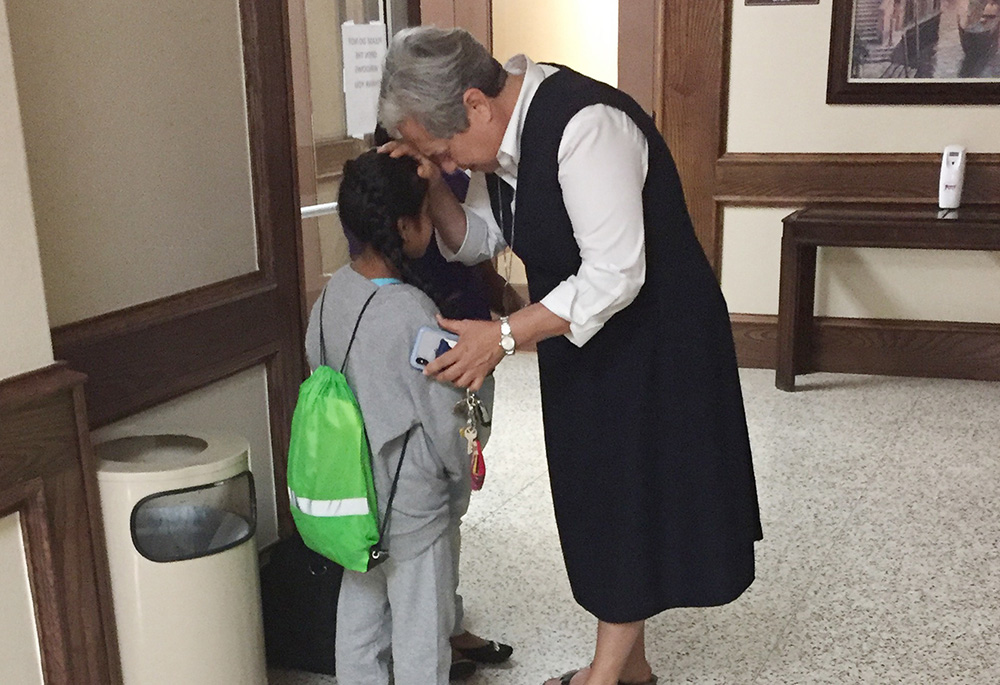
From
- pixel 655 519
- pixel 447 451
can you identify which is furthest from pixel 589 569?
pixel 447 451

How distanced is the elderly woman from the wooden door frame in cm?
49

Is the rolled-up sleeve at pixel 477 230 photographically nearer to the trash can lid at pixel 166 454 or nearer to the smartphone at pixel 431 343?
the smartphone at pixel 431 343

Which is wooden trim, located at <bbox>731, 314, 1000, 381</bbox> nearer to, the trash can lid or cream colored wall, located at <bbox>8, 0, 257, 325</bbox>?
cream colored wall, located at <bbox>8, 0, 257, 325</bbox>

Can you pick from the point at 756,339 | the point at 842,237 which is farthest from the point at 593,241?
the point at 756,339

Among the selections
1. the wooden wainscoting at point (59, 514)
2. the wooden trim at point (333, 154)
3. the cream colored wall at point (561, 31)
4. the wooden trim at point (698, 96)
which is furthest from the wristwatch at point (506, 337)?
the cream colored wall at point (561, 31)

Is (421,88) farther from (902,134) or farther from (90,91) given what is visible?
(902,134)

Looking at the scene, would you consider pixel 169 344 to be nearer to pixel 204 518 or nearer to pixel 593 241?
pixel 204 518

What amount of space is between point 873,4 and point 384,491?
10.8 feet

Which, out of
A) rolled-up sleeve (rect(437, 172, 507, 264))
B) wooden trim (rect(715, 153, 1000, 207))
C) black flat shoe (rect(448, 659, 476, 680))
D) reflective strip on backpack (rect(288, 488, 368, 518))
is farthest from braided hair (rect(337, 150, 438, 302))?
wooden trim (rect(715, 153, 1000, 207))

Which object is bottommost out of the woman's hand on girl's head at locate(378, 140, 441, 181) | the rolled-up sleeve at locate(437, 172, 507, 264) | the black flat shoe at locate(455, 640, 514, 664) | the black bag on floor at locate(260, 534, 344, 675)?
the black flat shoe at locate(455, 640, 514, 664)

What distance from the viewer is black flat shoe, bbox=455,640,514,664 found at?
2.24m

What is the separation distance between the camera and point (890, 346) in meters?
4.32

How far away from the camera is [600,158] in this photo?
160 cm

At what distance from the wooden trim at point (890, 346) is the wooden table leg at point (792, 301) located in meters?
0.16
